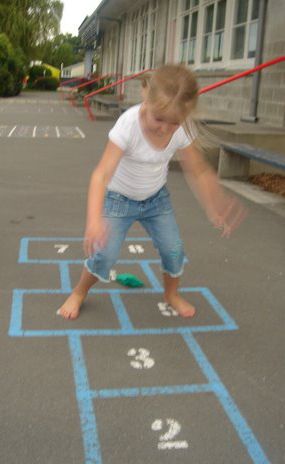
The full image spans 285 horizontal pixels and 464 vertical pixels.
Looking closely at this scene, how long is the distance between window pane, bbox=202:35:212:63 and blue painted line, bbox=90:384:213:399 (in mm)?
10921

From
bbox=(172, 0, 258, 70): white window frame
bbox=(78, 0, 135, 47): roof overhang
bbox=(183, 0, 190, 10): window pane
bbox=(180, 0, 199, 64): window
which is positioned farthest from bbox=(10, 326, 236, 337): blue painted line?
bbox=(78, 0, 135, 47): roof overhang

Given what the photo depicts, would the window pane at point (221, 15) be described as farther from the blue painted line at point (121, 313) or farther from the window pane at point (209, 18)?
the blue painted line at point (121, 313)

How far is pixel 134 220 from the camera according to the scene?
305cm

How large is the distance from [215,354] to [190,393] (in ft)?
1.32

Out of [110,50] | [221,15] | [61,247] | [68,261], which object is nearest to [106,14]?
[110,50]

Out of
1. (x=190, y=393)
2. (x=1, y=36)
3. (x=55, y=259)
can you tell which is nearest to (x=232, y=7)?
(x=55, y=259)

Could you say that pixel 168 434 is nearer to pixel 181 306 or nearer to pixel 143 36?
pixel 181 306

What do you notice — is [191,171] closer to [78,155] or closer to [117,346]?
[117,346]

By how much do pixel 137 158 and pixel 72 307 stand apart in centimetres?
97

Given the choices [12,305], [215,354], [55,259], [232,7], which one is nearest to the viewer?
[215,354]

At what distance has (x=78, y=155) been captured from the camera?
923 cm

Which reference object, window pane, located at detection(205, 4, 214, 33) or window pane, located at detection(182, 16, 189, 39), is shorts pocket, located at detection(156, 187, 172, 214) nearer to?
window pane, located at detection(205, 4, 214, 33)

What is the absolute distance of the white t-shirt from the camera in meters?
2.67

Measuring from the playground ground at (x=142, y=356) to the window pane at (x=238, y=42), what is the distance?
6476 millimetres
